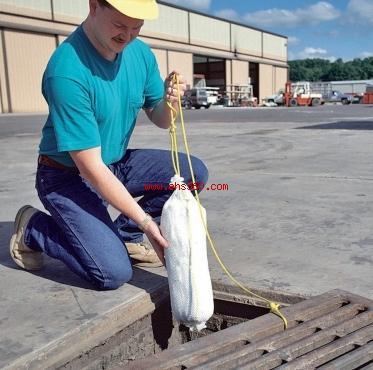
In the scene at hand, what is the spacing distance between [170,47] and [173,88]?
125 feet

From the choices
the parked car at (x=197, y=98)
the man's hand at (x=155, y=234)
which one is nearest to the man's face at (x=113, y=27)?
the man's hand at (x=155, y=234)

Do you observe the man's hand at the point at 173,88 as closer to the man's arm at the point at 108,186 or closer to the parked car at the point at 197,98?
the man's arm at the point at 108,186

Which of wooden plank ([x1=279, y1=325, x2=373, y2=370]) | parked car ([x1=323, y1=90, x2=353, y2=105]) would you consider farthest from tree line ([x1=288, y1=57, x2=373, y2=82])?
wooden plank ([x1=279, y1=325, x2=373, y2=370])

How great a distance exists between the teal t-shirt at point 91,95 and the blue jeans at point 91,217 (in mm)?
135

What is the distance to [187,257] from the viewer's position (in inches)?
84.7

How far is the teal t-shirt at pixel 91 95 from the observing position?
2180mm

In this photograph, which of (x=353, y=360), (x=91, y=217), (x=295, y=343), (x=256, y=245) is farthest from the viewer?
(x=256, y=245)

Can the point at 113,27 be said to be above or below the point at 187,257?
above

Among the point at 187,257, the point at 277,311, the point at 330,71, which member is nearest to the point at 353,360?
the point at 277,311

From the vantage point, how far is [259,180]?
5.07m

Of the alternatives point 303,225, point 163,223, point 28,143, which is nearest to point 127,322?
point 163,223

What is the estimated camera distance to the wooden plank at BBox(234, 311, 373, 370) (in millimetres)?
1847

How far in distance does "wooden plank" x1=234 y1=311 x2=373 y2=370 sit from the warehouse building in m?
29.5

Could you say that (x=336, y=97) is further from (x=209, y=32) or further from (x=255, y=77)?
(x=209, y=32)
